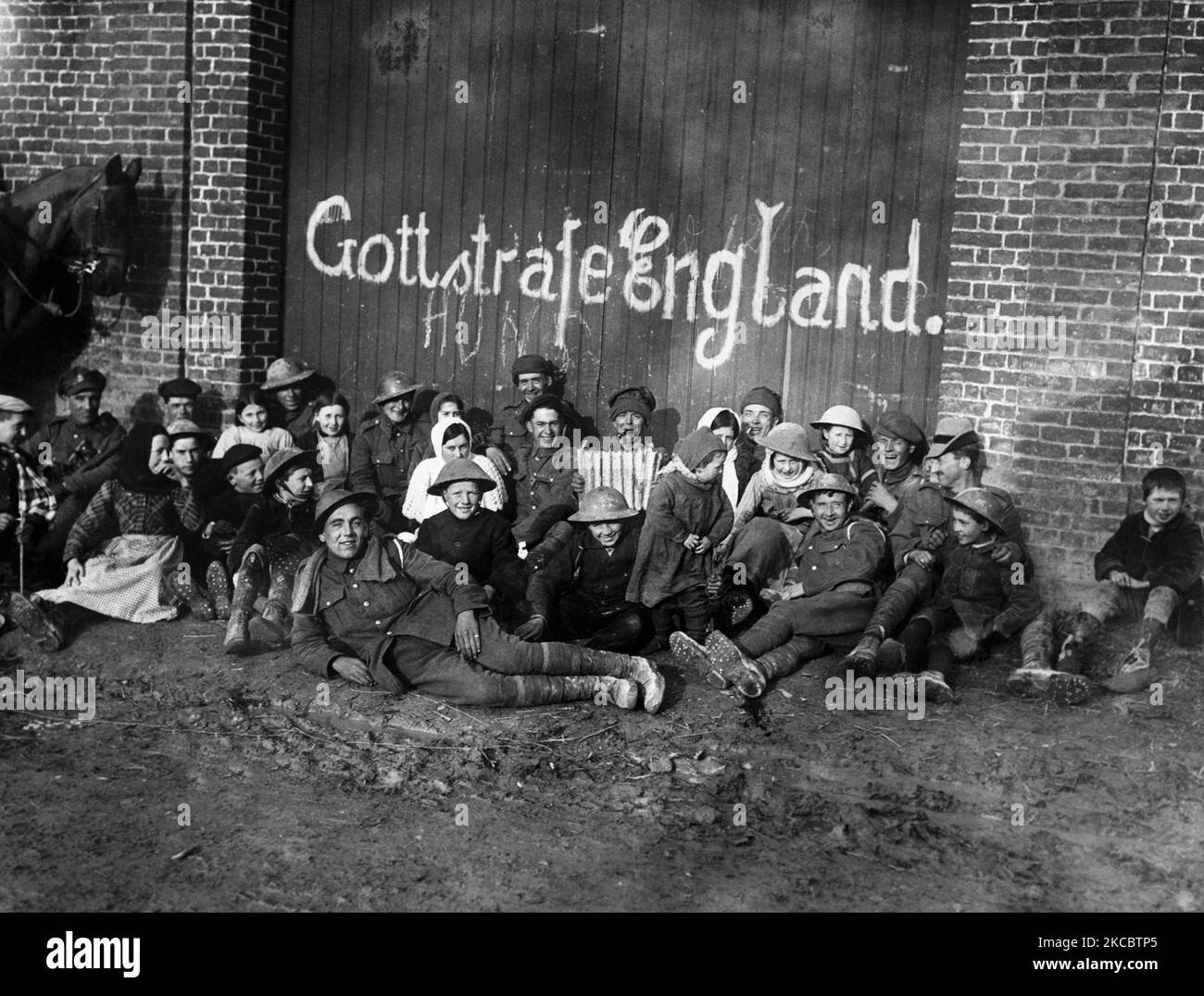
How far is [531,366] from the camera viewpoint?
8859 mm

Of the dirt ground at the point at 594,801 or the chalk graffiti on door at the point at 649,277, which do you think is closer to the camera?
the dirt ground at the point at 594,801

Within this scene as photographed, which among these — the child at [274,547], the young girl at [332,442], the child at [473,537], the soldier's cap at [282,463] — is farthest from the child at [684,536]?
the young girl at [332,442]

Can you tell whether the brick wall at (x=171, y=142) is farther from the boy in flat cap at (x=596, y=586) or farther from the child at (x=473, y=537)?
the boy in flat cap at (x=596, y=586)

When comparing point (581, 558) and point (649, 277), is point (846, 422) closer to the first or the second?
point (649, 277)

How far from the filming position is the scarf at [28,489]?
738 centimetres

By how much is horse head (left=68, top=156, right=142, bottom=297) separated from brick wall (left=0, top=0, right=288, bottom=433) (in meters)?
0.30

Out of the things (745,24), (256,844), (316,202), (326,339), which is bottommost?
(256,844)

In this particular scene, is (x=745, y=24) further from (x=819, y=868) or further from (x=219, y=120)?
(x=819, y=868)

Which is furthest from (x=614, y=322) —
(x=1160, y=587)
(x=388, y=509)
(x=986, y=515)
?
(x=1160, y=587)

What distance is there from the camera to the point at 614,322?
9.02 metres

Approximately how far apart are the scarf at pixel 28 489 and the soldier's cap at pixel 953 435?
5.09 metres

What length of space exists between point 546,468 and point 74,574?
9.28ft

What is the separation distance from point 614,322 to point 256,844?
498cm

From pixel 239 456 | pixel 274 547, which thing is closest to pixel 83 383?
pixel 239 456
